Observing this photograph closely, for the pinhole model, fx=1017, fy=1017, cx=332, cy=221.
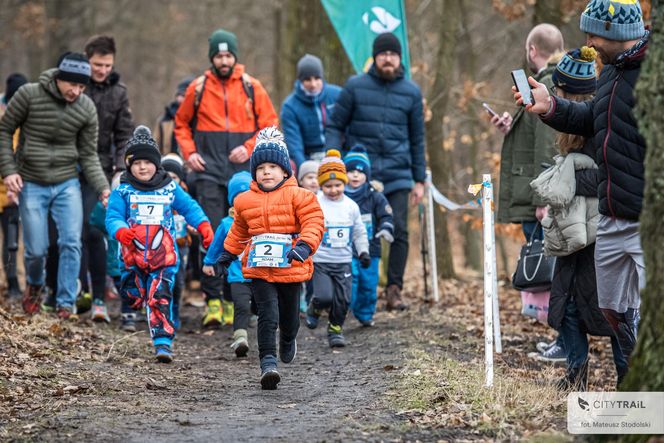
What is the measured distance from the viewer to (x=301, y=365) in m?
8.91

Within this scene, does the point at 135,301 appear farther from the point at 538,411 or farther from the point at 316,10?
the point at 316,10

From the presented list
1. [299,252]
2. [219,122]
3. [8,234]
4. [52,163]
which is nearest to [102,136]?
[52,163]

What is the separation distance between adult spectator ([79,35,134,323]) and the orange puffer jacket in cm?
351

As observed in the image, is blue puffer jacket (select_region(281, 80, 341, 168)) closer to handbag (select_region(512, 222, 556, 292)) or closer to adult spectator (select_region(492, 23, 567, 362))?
adult spectator (select_region(492, 23, 567, 362))

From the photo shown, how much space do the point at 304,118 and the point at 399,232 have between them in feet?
6.20

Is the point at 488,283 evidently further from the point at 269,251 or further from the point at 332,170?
the point at 332,170

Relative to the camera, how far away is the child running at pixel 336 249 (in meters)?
9.72

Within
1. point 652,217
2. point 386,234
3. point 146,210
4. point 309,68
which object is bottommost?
point 386,234

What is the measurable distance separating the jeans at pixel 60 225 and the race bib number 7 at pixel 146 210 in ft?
5.29

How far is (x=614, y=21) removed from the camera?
21.0 feet

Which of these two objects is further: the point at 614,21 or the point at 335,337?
the point at 335,337

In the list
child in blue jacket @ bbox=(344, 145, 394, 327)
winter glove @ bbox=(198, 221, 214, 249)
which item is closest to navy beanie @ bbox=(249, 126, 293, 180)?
winter glove @ bbox=(198, 221, 214, 249)

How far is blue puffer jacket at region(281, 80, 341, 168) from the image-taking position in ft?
39.8

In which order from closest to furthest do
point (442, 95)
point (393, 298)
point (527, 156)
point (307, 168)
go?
point (527, 156) → point (307, 168) → point (393, 298) → point (442, 95)
